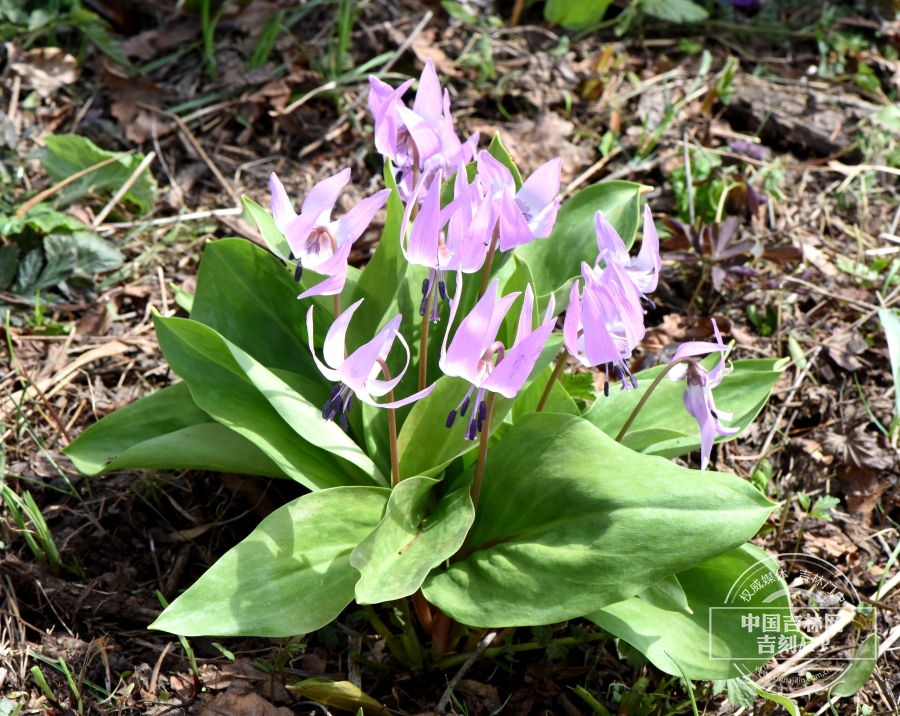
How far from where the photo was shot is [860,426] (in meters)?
2.72

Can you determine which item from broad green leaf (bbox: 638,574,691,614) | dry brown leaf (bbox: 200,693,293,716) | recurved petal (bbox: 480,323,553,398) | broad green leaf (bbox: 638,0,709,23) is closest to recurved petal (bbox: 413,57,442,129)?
recurved petal (bbox: 480,323,553,398)

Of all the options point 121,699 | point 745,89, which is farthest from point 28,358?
point 745,89

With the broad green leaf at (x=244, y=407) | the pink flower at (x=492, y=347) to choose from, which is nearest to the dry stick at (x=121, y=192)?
the broad green leaf at (x=244, y=407)

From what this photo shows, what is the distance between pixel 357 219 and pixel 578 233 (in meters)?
0.85

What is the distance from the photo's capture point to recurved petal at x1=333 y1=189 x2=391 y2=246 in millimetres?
1607

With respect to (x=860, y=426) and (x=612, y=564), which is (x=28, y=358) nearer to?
(x=612, y=564)

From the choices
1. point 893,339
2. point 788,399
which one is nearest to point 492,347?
point 893,339

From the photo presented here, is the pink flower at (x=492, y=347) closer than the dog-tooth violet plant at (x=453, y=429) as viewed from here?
Yes

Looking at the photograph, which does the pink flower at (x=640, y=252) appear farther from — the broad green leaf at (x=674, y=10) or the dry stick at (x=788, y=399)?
the broad green leaf at (x=674, y=10)

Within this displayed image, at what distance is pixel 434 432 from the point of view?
1.89 m

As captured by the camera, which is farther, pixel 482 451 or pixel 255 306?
pixel 255 306

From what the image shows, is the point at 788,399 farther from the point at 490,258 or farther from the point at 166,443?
the point at 166,443

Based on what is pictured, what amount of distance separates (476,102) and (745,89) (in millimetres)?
1479
